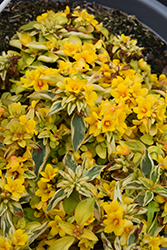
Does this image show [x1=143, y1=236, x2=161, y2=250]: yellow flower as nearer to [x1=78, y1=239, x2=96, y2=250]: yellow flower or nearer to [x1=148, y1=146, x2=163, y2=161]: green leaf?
[x1=78, y1=239, x2=96, y2=250]: yellow flower

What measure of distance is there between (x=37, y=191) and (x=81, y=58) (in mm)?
673

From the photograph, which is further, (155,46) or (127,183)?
(155,46)

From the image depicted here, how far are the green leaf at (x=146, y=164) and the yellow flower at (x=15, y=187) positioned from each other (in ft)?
1.68

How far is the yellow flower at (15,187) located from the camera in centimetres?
88

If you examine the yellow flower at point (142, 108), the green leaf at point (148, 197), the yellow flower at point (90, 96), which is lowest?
the green leaf at point (148, 197)

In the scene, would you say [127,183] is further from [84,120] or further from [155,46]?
[155,46]

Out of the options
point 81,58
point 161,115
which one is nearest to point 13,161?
point 81,58

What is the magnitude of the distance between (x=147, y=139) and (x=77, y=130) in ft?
1.15

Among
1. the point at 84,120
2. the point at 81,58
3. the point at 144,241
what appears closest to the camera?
the point at 144,241

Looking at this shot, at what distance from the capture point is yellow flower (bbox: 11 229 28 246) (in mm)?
815

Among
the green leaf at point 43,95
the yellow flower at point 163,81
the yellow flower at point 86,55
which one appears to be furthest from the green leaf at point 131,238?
the yellow flower at point 163,81

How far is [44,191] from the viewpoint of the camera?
96cm

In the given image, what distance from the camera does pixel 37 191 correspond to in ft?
3.09

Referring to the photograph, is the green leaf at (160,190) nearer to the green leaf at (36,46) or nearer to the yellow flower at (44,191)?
the yellow flower at (44,191)
